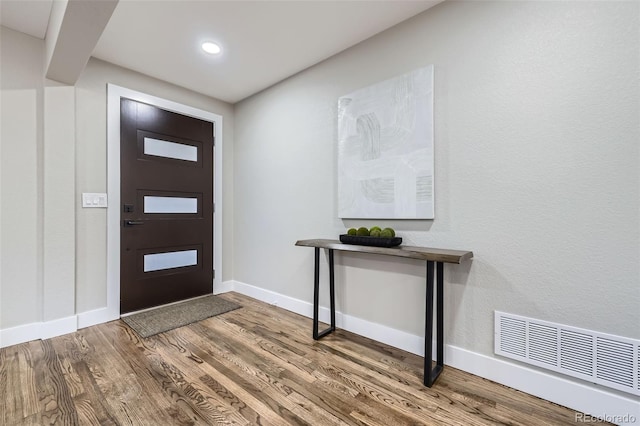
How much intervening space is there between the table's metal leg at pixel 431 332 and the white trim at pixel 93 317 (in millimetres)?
2878

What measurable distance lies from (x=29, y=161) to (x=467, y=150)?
135 inches

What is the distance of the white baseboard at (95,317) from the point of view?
256 cm

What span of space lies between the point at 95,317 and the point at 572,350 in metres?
3.67

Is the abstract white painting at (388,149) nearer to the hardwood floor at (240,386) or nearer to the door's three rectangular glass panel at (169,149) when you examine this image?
the hardwood floor at (240,386)

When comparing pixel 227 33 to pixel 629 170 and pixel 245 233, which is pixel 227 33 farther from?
pixel 629 170

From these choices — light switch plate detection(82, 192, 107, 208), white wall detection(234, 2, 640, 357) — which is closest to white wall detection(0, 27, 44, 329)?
light switch plate detection(82, 192, 107, 208)

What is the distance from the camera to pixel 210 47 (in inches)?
97.8

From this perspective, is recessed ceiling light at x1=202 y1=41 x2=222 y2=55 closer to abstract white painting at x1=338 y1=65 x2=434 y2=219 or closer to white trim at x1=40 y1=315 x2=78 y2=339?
abstract white painting at x1=338 y1=65 x2=434 y2=219

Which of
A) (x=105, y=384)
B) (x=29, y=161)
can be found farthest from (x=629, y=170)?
(x=29, y=161)

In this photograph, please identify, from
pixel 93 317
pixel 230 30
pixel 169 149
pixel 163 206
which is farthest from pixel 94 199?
pixel 230 30

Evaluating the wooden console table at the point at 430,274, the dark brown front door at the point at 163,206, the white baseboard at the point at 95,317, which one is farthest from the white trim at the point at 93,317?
the wooden console table at the point at 430,274

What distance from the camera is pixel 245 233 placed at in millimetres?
3615

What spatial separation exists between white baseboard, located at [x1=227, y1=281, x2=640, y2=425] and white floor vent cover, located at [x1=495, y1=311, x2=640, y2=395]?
0.18ft

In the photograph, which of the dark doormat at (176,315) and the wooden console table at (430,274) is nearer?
the wooden console table at (430,274)
